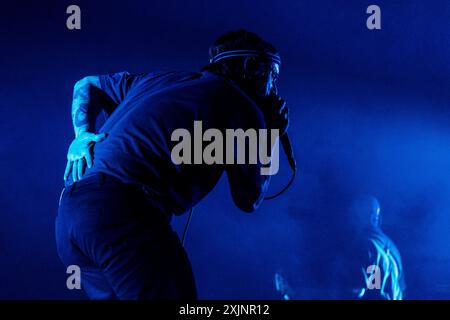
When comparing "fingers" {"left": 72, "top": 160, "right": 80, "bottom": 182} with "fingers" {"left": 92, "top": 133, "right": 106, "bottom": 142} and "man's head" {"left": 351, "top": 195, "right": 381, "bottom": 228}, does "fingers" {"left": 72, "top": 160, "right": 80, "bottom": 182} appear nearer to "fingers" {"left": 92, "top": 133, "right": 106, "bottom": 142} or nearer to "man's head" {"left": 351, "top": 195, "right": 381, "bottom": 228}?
"fingers" {"left": 92, "top": 133, "right": 106, "bottom": 142}

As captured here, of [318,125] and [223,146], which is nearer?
[223,146]

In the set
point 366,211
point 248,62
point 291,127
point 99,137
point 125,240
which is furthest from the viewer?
point 366,211

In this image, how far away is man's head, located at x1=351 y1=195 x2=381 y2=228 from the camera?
3170 mm

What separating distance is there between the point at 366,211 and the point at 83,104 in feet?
8.11

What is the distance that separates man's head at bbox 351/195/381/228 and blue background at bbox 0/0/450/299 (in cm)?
8

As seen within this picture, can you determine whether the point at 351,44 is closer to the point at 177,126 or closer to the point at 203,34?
Answer: the point at 203,34

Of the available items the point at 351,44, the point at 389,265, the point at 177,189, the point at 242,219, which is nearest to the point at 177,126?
the point at 177,189

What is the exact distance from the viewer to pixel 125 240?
0.85m

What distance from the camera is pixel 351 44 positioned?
251cm

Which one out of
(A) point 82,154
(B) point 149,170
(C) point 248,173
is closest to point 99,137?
(A) point 82,154

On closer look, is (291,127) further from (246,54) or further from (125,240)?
(125,240)

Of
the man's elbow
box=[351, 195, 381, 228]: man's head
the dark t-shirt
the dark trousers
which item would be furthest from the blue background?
the dark trousers

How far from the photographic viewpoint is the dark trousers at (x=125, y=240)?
847mm

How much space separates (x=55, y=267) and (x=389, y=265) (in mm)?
2014
